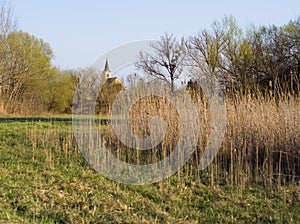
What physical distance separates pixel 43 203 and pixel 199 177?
2.01 meters

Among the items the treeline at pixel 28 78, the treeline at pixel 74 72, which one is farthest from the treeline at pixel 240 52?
the treeline at pixel 28 78

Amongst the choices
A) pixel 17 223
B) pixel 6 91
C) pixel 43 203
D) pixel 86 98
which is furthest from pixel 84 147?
pixel 6 91

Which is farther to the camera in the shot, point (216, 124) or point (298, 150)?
point (216, 124)

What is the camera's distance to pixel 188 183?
14.8 feet

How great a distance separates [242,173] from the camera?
15.1 ft

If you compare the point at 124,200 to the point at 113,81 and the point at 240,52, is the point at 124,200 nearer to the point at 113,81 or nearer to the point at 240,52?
the point at 113,81

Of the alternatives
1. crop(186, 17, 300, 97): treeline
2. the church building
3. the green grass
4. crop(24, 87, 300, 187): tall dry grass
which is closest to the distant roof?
the church building

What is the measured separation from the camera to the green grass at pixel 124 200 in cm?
339

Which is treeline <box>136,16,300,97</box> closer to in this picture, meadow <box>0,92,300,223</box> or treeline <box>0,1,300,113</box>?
treeline <box>0,1,300,113</box>

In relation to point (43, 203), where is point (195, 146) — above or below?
above

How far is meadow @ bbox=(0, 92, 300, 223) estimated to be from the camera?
3.47 m

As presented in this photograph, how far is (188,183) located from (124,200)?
98 cm

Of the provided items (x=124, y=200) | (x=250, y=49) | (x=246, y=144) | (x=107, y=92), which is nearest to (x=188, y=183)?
(x=124, y=200)

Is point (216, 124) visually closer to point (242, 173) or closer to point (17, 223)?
point (242, 173)
